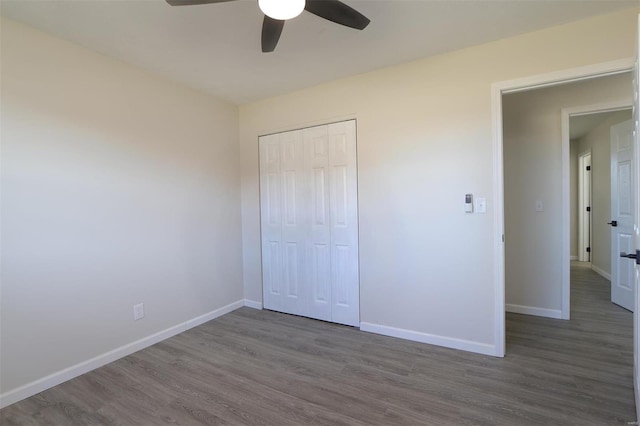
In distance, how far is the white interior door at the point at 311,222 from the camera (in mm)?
3004

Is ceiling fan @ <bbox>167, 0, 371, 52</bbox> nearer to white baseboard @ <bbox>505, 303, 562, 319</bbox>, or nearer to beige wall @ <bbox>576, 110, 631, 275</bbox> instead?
white baseboard @ <bbox>505, 303, 562, 319</bbox>

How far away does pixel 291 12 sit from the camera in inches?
56.6

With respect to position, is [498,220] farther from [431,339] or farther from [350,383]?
[350,383]

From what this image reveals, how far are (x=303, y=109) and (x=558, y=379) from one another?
122 inches

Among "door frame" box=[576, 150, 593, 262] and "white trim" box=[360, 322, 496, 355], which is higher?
"door frame" box=[576, 150, 593, 262]

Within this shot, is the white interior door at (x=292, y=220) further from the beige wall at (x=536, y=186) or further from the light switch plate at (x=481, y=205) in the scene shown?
the beige wall at (x=536, y=186)

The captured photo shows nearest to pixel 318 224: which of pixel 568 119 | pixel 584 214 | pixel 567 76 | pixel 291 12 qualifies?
pixel 291 12

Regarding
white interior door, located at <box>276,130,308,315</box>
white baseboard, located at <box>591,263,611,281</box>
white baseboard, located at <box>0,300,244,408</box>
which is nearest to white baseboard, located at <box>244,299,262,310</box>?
white interior door, located at <box>276,130,308,315</box>

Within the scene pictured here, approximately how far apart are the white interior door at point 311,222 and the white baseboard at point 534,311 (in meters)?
1.82

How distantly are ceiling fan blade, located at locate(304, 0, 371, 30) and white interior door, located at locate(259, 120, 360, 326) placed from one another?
1286 mm

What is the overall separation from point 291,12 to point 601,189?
200 inches

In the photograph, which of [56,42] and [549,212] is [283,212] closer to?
[56,42]

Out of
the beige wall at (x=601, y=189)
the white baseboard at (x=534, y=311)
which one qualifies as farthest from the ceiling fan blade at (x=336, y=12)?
the beige wall at (x=601, y=189)

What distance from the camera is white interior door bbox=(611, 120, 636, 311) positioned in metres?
3.19
